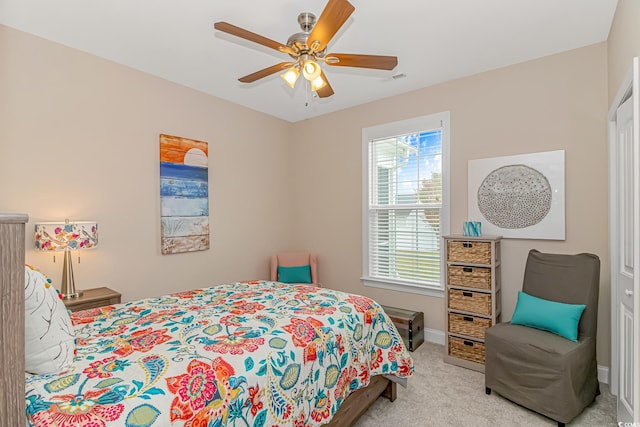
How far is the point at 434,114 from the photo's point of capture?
3.52m

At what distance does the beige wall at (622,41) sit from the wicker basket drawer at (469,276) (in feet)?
5.42

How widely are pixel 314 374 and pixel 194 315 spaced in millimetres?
822

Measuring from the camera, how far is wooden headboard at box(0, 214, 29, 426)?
79 cm

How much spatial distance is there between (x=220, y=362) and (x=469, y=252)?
2441 millimetres

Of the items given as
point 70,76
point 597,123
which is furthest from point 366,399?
point 70,76

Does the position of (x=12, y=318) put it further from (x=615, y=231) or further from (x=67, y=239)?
(x=615, y=231)

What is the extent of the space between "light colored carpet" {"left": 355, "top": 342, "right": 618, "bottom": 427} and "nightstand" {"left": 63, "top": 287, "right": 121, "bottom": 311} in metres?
2.13

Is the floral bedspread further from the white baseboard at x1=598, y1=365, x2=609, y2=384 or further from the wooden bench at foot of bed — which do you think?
the white baseboard at x1=598, y1=365, x2=609, y2=384

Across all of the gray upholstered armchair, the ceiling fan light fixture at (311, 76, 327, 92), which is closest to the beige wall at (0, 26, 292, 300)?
the ceiling fan light fixture at (311, 76, 327, 92)

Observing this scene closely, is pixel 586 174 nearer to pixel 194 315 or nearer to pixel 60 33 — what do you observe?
pixel 194 315

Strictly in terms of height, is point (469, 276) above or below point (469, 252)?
below

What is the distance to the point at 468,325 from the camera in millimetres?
2994

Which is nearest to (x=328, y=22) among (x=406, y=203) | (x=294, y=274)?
(x=406, y=203)

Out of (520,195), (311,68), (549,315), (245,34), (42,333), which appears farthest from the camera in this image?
(520,195)
